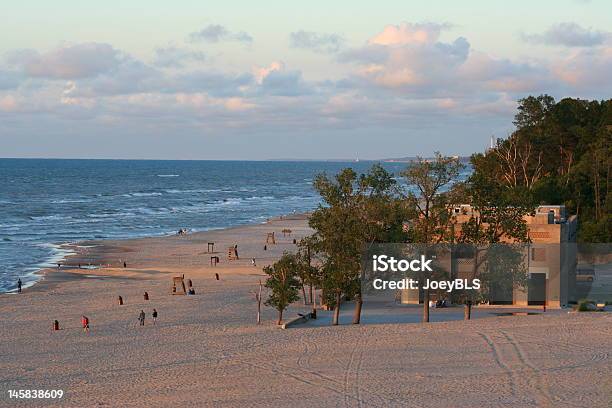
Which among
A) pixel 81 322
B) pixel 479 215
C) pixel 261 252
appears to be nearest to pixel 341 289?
pixel 479 215

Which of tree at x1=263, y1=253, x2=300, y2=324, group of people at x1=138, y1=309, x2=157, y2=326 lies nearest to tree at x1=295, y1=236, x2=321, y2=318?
tree at x1=263, y1=253, x2=300, y2=324

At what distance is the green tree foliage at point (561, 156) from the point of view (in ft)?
247

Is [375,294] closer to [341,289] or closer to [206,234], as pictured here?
[341,289]

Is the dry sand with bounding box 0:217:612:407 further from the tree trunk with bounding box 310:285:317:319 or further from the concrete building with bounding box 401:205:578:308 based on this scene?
the concrete building with bounding box 401:205:578:308

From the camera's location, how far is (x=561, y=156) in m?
89.6

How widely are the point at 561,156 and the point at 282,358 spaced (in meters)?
64.1

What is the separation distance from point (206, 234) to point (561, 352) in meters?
62.7

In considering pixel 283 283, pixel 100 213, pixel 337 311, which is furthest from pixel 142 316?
pixel 100 213

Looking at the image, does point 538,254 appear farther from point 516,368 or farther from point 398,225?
point 516,368

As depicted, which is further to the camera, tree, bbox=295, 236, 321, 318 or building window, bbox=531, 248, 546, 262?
building window, bbox=531, 248, 546, 262

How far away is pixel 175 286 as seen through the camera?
52.9 metres

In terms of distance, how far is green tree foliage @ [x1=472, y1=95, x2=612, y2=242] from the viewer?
75.3 meters

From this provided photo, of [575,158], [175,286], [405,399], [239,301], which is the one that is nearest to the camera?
[405,399]

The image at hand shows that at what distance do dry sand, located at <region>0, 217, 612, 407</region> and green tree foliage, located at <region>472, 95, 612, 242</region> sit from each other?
34.6 meters
